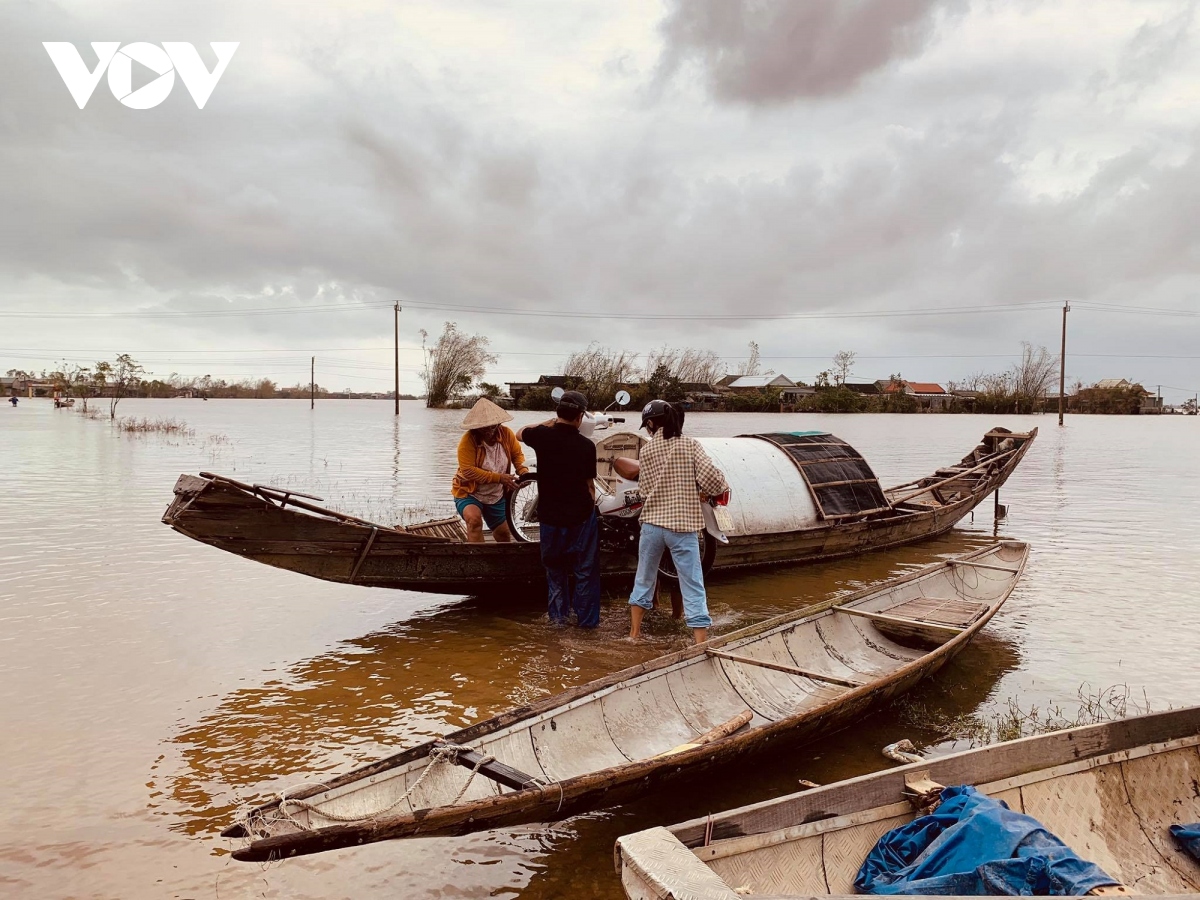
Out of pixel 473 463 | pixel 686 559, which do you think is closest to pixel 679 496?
pixel 686 559

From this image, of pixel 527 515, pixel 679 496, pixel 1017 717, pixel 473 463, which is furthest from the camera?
pixel 527 515

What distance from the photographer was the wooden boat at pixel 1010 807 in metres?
3.30

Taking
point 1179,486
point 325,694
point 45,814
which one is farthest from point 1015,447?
point 45,814

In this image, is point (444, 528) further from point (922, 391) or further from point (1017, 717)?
point (922, 391)

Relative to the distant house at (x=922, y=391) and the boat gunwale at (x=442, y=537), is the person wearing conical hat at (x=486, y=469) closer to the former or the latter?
the boat gunwale at (x=442, y=537)

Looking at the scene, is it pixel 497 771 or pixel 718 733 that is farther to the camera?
pixel 718 733

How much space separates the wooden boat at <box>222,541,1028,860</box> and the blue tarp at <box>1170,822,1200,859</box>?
1.85 meters

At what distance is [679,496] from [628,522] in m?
2.40

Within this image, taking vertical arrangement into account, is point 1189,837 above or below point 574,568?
below

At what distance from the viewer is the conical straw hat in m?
8.36

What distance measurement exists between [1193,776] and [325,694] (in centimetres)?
618

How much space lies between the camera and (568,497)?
7.94 metres

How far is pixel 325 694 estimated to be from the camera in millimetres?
6801

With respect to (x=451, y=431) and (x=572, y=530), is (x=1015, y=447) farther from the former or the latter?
(x=451, y=431)
